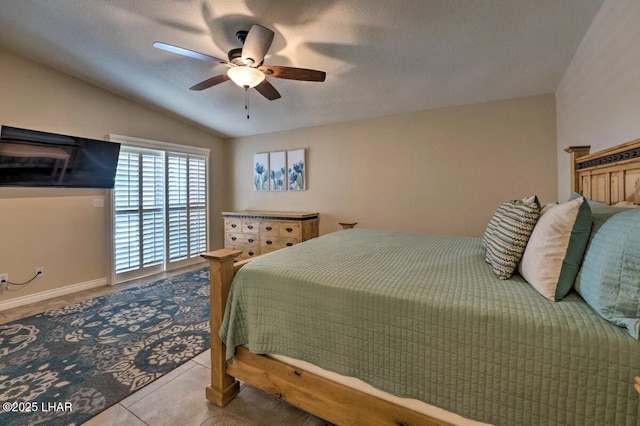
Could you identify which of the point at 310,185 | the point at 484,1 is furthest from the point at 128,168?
the point at 484,1

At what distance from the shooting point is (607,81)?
1.88 meters

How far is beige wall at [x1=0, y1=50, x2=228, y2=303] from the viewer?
2934 mm

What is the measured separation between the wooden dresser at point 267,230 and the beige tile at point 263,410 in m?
2.46

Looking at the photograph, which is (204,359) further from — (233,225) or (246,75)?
(233,225)

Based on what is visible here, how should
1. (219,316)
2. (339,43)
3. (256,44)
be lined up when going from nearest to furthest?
(219,316), (256,44), (339,43)

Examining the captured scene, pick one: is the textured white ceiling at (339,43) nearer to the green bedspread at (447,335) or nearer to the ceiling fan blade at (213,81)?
the ceiling fan blade at (213,81)

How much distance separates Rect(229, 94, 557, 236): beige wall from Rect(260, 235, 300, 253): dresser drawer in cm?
62

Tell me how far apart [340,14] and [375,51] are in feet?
1.72

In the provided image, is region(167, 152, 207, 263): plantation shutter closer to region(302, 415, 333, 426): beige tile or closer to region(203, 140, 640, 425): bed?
region(203, 140, 640, 425): bed

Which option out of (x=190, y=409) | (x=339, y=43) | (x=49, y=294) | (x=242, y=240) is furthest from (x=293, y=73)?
(x=49, y=294)

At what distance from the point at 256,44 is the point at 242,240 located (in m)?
3.19

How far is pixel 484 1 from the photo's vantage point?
1.90 meters

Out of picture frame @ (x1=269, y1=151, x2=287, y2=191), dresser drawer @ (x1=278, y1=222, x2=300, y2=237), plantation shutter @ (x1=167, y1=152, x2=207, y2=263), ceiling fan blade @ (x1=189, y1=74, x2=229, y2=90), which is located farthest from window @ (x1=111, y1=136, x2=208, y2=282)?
ceiling fan blade @ (x1=189, y1=74, x2=229, y2=90)

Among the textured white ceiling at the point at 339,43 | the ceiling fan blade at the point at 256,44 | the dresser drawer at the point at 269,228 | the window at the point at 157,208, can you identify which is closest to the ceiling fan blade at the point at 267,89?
the ceiling fan blade at the point at 256,44
